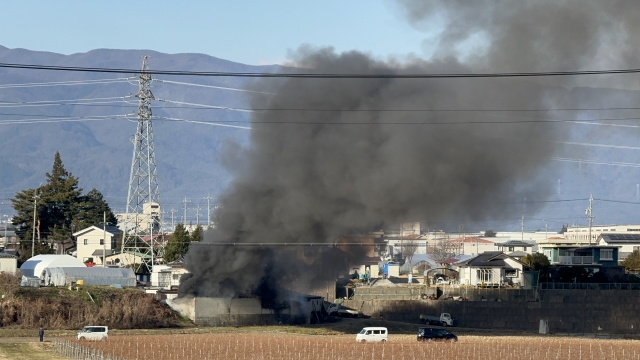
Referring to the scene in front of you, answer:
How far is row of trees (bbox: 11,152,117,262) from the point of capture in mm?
122312

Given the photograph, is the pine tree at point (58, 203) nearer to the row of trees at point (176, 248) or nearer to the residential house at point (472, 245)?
the row of trees at point (176, 248)

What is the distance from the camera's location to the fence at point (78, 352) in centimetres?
4488

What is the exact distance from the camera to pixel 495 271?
3711 inches

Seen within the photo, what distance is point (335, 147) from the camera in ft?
229

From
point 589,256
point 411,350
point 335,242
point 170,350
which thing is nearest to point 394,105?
point 335,242

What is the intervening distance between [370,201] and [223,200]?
596 inches

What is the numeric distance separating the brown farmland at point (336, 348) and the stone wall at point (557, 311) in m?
17.9

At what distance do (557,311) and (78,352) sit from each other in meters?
49.1

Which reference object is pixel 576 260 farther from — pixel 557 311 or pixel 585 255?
pixel 557 311

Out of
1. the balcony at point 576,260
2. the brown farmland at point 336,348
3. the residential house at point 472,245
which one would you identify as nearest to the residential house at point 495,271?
the balcony at point 576,260

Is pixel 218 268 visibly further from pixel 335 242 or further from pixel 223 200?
pixel 335 242

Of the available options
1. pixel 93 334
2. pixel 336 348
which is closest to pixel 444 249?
pixel 336 348

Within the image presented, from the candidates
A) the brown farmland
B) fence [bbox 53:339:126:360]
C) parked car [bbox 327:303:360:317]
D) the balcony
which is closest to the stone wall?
parked car [bbox 327:303:360:317]

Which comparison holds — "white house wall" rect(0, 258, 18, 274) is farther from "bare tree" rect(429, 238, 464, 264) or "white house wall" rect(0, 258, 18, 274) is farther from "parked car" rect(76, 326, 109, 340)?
"bare tree" rect(429, 238, 464, 264)
